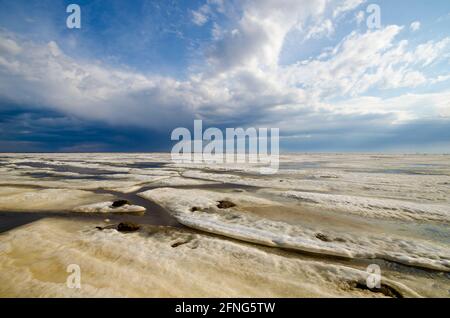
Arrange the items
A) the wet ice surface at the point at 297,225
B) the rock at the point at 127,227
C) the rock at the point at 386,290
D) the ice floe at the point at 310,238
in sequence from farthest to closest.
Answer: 1. the rock at the point at 127,227
2. the ice floe at the point at 310,238
3. the wet ice surface at the point at 297,225
4. the rock at the point at 386,290

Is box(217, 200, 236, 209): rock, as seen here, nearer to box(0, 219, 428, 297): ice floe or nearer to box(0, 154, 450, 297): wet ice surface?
box(0, 154, 450, 297): wet ice surface

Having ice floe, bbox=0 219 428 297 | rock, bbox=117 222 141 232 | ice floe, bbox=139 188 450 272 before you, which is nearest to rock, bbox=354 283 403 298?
ice floe, bbox=0 219 428 297

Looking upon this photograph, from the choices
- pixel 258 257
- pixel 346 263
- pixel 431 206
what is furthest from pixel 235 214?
pixel 431 206

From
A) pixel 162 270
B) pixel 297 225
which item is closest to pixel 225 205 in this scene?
pixel 297 225

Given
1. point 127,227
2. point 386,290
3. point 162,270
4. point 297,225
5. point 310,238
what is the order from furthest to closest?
1. point 297,225
2. point 127,227
3. point 310,238
4. point 162,270
5. point 386,290

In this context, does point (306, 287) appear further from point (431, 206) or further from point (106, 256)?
point (431, 206)

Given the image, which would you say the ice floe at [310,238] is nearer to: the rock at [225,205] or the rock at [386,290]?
the rock at [225,205]

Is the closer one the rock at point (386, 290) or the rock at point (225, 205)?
the rock at point (386, 290)

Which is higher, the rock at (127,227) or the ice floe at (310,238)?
the rock at (127,227)

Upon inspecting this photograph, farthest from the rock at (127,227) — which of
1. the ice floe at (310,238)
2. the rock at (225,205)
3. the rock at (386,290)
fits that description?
the rock at (386,290)

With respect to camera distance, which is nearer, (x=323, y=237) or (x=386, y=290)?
(x=386, y=290)

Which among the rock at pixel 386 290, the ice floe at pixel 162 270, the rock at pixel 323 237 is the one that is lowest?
the rock at pixel 323 237

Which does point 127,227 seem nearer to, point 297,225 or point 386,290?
point 297,225
